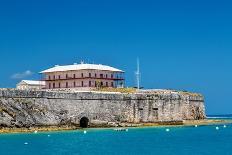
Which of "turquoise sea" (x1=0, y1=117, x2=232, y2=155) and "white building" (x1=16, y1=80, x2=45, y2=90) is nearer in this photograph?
"turquoise sea" (x1=0, y1=117, x2=232, y2=155)

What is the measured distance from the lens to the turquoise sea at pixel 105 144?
39.7 m

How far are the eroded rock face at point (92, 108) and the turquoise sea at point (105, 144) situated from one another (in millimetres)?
3372

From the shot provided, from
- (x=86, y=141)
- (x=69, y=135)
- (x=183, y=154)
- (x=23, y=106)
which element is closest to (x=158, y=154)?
(x=183, y=154)

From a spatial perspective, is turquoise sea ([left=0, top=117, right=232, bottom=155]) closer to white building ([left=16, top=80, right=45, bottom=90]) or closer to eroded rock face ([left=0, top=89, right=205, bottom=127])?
eroded rock face ([left=0, top=89, right=205, bottom=127])

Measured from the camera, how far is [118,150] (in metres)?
40.4

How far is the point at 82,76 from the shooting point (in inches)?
3177

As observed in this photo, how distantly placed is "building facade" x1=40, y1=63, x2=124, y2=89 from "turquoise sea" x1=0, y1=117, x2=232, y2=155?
934 inches

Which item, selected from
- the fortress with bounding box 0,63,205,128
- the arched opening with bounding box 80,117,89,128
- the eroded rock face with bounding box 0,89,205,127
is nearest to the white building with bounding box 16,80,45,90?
the fortress with bounding box 0,63,205,128

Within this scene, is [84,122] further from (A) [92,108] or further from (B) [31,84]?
(B) [31,84]

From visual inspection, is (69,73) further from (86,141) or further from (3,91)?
(86,141)

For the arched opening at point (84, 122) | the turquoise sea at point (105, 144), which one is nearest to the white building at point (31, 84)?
the arched opening at point (84, 122)

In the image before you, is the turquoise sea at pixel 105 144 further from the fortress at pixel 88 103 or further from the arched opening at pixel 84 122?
the arched opening at pixel 84 122

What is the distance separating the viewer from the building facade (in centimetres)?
8062

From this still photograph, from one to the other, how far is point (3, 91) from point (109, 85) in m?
28.7
